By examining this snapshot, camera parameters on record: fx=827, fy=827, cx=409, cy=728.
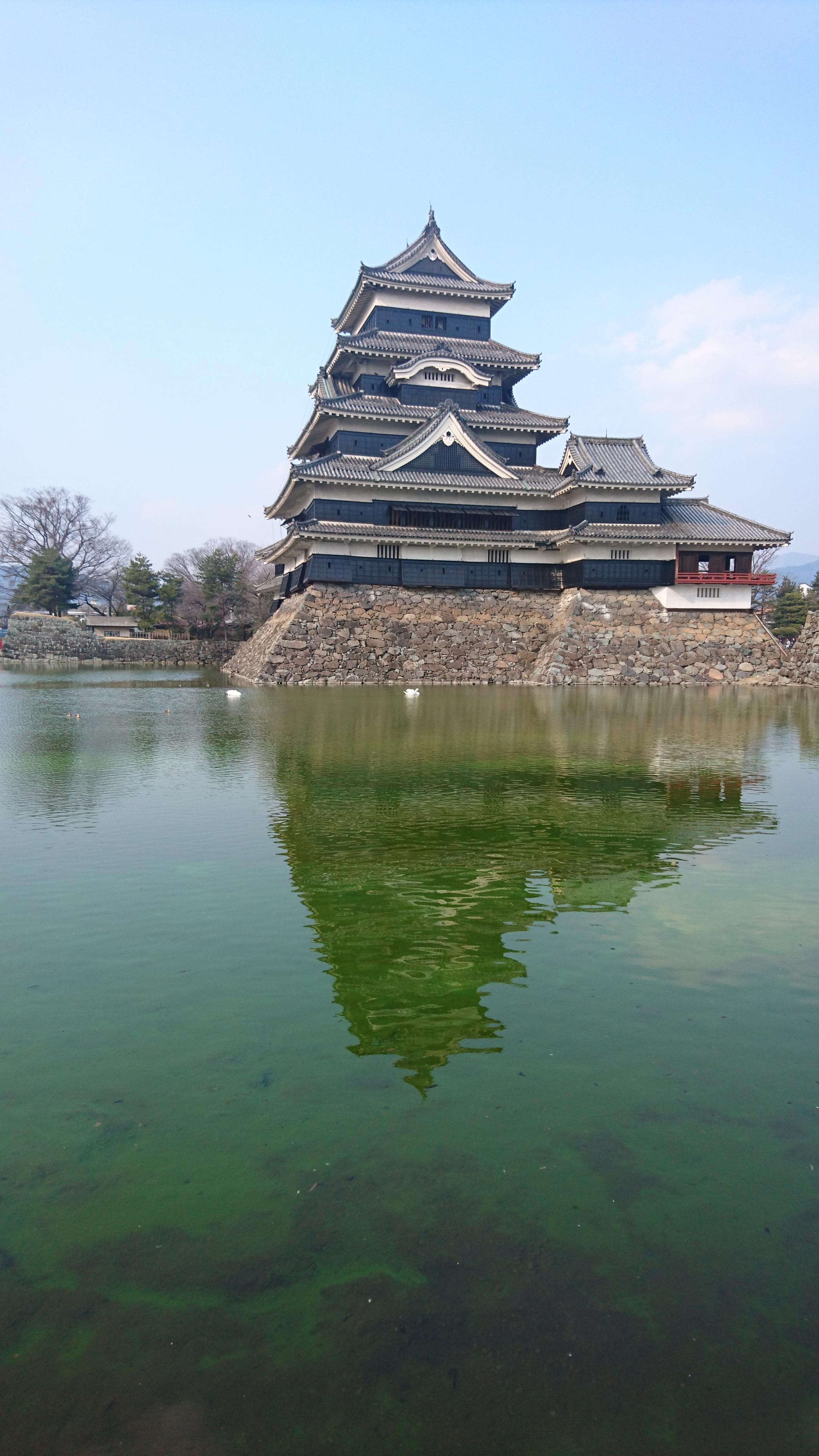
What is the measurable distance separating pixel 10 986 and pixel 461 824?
5022mm

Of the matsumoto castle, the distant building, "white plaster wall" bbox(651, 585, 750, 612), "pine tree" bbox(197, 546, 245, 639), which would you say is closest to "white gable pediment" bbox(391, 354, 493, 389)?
the matsumoto castle

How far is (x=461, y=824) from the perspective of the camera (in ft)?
29.8

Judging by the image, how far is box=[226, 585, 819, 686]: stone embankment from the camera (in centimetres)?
3494

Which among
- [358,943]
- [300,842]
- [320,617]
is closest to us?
[358,943]

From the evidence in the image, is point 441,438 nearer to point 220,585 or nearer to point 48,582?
point 220,585

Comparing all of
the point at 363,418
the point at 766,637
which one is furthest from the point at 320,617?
the point at 766,637

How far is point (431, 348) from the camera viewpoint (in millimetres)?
38562

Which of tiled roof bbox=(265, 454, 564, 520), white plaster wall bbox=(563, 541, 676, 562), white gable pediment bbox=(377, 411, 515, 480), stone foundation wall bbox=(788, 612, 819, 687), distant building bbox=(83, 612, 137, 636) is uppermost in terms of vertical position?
white gable pediment bbox=(377, 411, 515, 480)

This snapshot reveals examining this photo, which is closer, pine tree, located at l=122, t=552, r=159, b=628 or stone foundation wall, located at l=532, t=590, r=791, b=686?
stone foundation wall, located at l=532, t=590, r=791, b=686

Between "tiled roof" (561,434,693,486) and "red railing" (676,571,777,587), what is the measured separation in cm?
405

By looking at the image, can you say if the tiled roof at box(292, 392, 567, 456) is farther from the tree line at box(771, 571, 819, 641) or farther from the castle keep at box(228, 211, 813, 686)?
the tree line at box(771, 571, 819, 641)

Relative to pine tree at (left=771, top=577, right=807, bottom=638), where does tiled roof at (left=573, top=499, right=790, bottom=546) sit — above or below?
above

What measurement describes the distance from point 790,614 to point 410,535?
2684cm

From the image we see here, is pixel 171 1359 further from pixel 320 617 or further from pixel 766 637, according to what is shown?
pixel 766 637
